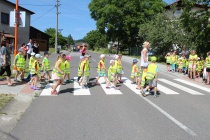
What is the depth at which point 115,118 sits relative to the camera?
21.8 feet

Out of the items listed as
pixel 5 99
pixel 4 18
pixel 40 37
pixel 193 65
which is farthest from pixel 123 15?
pixel 5 99

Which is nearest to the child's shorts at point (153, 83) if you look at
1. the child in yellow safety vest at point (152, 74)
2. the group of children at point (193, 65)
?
the child in yellow safety vest at point (152, 74)

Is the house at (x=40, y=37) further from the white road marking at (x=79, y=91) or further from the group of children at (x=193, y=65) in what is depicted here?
the white road marking at (x=79, y=91)

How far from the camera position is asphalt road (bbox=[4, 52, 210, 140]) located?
5.44 m

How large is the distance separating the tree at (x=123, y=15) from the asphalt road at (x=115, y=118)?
43694mm

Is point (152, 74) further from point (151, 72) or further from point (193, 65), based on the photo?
point (193, 65)

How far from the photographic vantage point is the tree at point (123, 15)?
170 ft

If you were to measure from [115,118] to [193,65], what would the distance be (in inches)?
391

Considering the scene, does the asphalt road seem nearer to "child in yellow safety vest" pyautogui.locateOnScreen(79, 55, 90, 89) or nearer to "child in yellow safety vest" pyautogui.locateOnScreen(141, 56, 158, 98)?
"child in yellow safety vest" pyautogui.locateOnScreen(141, 56, 158, 98)

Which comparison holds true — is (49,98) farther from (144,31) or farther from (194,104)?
(144,31)

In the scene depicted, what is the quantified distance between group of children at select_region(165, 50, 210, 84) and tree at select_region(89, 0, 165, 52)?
33.8 m

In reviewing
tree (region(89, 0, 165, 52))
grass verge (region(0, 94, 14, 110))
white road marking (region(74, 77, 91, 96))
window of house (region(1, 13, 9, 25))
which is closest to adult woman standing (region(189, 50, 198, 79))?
white road marking (region(74, 77, 91, 96))

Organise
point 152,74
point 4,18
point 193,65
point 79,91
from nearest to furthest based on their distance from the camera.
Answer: point 152,74 → point 79,91 → point 193,65 → point 4,18

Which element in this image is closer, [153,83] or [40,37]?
[153,83]
